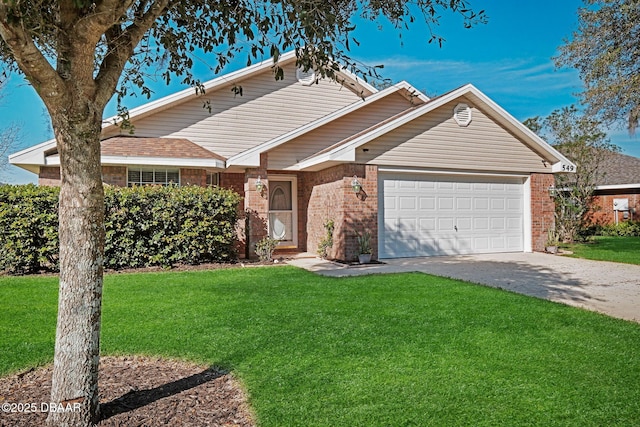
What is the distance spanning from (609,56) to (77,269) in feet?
41.2

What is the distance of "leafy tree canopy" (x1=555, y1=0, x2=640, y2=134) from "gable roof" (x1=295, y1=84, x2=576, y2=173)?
2.11m

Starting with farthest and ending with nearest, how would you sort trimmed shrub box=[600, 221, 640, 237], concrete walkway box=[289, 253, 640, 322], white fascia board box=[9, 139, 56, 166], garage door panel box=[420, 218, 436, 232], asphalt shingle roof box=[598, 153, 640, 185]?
asphalt shingle roof box=[598, 153, 640, 185]
trimmed shrub box=[600, 221, 640, 237]
garage door panel box=[420, 218, 436, 232]
white fascia board box=[9, 139, 56, 166]
concrete walkway box=[289, 253, 640, 322]

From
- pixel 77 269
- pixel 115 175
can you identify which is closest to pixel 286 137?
pixel 115 175

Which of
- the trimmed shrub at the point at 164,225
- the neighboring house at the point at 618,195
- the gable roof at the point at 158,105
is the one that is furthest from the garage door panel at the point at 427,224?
the neighboring house at the point at 618,195

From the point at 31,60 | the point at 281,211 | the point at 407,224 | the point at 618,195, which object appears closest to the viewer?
the point at 31,60

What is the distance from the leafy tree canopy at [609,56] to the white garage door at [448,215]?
3.52 m

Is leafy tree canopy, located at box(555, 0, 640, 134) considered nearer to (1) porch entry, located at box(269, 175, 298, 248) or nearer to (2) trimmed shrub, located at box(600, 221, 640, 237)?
(1) porch entry, located at box(269, 175, 298, 248)

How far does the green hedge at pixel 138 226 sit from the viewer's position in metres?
10.1

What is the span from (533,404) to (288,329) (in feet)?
9.44

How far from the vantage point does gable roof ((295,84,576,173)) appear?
39.1 feet

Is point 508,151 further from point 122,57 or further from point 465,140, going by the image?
point 122,57

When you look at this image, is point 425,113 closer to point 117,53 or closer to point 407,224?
point 407,224

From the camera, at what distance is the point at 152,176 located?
12.6m

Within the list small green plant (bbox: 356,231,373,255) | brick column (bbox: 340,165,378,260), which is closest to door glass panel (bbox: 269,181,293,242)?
brick column (bbox: 340,165,378,260)
